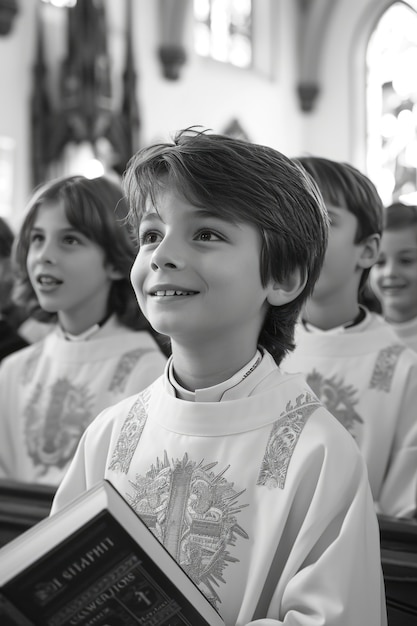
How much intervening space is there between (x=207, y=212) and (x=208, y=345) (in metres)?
0.23

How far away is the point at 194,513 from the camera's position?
1359mm

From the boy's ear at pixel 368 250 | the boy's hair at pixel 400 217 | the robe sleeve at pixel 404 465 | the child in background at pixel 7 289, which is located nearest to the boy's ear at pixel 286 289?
the robe sleeve at pixel 404 465

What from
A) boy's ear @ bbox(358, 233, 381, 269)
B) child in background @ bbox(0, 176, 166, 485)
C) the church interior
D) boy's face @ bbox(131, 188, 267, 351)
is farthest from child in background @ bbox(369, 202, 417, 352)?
the church interior

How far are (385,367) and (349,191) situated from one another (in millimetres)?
505

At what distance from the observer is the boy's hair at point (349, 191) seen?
2.38 m

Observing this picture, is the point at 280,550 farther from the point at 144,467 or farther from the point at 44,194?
the point at 44,194

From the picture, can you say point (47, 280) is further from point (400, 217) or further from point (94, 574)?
point (94, 574)

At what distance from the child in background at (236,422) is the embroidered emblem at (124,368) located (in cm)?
104

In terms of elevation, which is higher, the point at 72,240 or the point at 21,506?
the point at 72,240

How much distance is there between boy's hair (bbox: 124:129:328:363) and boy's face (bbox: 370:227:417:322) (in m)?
1.61

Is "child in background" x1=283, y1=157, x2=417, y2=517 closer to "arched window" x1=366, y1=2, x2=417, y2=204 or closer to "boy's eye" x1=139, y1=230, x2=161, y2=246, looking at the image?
"boy's eye" x1=139, y1=230, x2=161, y2=246

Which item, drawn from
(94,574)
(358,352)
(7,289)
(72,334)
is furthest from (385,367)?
(7,289)

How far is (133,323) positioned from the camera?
2.71 meters

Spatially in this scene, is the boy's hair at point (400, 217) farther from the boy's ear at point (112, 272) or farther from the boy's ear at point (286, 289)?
the boy's ear at point (286, 289)
